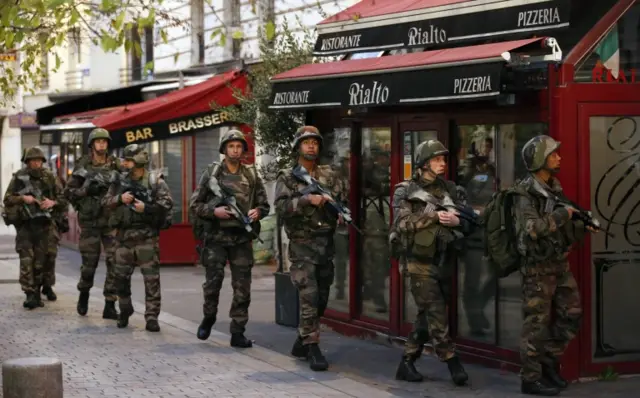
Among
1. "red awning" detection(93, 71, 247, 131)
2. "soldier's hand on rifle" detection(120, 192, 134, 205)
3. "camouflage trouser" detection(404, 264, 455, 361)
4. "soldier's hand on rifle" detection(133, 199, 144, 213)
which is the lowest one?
"camouflage trouser" detection(404, 264, 455, 361)

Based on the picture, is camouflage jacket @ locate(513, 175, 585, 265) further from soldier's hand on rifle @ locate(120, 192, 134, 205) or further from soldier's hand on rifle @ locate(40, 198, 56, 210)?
soldier's hand on rifle @ locate(40, 198, 56, 210)

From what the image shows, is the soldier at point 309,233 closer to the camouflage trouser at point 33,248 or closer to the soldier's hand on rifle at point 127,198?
the soldier's hand on rifle at point 127,198

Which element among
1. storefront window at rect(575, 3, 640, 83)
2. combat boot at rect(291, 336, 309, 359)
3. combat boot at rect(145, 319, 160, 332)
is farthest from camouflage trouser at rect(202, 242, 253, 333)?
storefront window at rect(575, 3, 640, 83)

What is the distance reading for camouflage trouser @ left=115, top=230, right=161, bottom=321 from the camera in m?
13.4

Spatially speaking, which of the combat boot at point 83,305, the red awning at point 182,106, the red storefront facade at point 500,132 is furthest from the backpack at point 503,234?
the red awning at point 182,106

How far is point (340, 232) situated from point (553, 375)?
13.1 feet

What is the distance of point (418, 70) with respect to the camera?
1061cm

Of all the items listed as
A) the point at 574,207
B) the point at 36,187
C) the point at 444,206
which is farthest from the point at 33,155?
the point at 574,207

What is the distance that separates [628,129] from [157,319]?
550 centimetres

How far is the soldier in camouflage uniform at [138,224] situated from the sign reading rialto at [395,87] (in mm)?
1563

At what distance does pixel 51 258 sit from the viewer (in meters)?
16.0

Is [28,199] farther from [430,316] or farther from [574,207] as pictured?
[574,207]

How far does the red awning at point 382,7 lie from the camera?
39.3ft

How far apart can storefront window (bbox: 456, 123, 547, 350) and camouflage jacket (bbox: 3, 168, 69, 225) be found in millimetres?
6073
